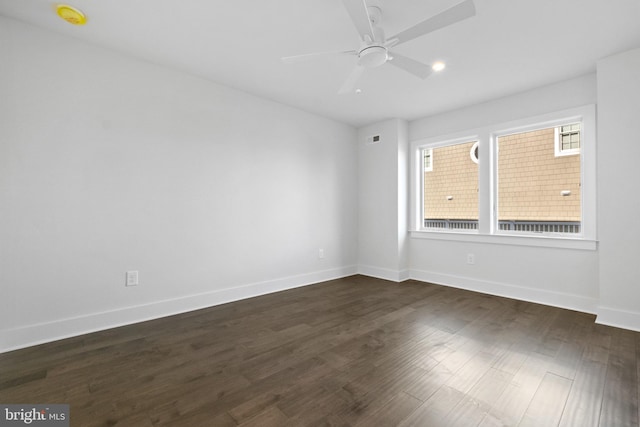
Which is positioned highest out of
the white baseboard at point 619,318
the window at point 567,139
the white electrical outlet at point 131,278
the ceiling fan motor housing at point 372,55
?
the ceiling fan motor housing at point 372,55

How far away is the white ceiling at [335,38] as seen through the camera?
2016 millimetres

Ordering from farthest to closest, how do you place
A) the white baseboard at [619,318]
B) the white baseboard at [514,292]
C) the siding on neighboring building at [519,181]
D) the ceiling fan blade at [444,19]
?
1. the siding on neighboring building at [519,181]
2. the white baseboard at [514,292]
3. the white baseboard at [619,318]
4. the ceiling fan blade at [444,19]

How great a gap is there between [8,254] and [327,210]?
11.2 feet

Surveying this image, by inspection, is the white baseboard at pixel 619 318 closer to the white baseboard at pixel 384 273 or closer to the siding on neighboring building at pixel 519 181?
the siding on neighboring building at pixel 519 181

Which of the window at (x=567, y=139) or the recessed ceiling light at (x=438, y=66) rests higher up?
the recessed ceiling light at (x=438, y=66)

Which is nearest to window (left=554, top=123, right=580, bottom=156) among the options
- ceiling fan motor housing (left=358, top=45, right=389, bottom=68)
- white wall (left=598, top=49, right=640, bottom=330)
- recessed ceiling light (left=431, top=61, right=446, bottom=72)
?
white wall (left=598, top=49, right=640, bottom=330)

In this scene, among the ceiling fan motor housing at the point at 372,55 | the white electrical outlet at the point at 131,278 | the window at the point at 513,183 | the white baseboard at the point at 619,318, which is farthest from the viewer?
the window at the point at 513,183

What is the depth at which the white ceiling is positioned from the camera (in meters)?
2.02

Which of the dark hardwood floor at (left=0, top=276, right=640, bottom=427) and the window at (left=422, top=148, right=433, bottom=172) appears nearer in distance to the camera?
the dark hardwood floor at (left=0, top=276, right=640, bottom=427)

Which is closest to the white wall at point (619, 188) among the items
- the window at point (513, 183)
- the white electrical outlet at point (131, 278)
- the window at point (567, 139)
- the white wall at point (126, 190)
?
the window at point (513, 183)

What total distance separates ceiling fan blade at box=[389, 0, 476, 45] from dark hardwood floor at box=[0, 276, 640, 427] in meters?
2.16

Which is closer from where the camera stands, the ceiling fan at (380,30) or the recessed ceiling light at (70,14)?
the ceiling fan at (380,30)

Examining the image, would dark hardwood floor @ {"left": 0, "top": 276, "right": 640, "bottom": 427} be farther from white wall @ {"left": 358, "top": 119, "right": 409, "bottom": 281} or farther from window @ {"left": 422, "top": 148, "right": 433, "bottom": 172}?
Result: window @ {"left": 422, "top": 148, "right": 433, "bottom": 172}

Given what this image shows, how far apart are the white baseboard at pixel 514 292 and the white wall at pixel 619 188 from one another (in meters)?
0.31
